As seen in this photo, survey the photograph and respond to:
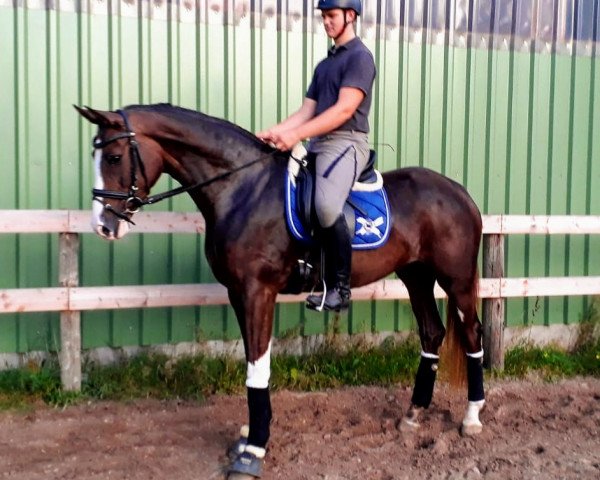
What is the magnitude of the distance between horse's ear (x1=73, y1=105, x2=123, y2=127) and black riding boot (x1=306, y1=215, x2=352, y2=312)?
4.41 ft

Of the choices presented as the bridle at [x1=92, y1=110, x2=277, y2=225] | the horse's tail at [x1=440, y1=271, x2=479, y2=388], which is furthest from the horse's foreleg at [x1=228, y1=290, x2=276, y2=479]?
the horse's tail at [x1=440, y1=271, x2=479, y2=388]

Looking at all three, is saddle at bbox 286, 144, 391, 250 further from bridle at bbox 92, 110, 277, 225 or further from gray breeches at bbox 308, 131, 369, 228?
bridle at bbox 92, 110, 277, 225

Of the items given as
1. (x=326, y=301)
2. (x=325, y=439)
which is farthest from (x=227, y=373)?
(x=326, y=301)

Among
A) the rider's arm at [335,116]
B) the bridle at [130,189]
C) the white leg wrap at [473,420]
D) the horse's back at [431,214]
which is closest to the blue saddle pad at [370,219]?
the horse's back at [431,214]

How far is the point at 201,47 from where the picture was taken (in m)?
6.14

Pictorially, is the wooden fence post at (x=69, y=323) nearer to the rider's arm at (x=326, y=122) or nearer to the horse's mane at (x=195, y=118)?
the horse's mane at (x=195, y=118)

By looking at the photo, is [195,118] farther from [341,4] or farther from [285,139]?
[341,4]

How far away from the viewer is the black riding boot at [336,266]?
4.21m

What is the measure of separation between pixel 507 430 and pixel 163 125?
3234 millimetres

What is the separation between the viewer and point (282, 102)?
643 centimetres

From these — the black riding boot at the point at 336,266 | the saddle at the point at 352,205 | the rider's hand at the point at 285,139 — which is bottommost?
the black riding boot at the point at 336,266

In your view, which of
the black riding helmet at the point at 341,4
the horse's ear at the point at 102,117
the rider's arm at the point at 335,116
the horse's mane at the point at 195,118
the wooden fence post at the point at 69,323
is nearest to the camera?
the horse's ear at the point at 102,117

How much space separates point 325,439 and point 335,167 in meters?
1.88

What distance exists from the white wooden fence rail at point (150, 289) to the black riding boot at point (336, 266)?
5.12 ft
